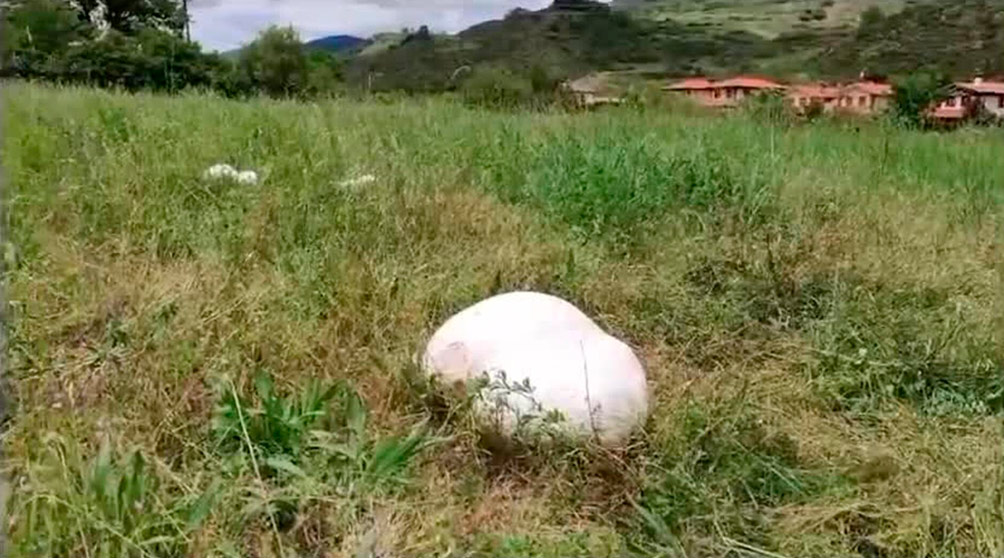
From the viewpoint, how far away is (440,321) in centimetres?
194

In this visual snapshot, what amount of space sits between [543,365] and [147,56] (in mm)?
4362

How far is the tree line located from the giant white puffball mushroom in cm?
276

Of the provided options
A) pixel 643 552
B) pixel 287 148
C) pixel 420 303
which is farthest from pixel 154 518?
pixel 287 148

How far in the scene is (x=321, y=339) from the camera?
5.84 ft

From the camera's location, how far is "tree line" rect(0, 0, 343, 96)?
453 centimetres

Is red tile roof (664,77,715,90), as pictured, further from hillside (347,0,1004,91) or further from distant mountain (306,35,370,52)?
distant mountain (306,35,370,52)

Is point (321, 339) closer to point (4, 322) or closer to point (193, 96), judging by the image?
point (4, 322)

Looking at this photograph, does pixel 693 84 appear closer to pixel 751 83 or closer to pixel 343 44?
pixel 751 83

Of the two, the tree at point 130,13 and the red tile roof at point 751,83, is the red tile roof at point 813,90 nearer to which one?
the red tile roof at point 751,83

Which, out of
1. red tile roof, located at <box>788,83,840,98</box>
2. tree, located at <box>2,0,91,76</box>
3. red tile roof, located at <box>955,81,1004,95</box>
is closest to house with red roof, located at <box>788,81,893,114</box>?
red tile roof, located at <box>788,83,840,98</box>

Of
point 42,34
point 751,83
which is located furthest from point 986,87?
point 42,34

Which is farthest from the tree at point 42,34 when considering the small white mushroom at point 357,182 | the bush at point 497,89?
the bush at point 497,89

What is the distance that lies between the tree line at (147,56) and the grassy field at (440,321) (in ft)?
4.88

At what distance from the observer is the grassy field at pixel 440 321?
133cm
